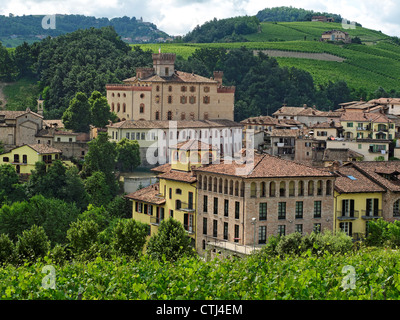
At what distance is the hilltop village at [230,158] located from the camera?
2408 inches

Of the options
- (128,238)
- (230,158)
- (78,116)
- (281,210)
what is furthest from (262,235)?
(78,116)

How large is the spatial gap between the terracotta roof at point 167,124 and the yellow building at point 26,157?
13.6 m

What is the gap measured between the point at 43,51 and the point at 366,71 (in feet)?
242

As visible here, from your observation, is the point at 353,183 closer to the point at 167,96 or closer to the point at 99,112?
the point at 99,112

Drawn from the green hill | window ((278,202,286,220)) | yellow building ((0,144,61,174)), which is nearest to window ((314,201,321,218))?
window ((278,202,286,220))

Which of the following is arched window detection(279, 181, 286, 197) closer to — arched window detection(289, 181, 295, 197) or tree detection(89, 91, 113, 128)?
arched window detection(289, 181, 295, 197)

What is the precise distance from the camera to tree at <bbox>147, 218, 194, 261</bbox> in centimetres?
5266

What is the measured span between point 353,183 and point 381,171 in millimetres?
3981

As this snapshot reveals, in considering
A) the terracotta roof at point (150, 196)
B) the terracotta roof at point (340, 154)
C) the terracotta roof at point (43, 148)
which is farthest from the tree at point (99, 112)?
the terracotta roof at point (150, 196)

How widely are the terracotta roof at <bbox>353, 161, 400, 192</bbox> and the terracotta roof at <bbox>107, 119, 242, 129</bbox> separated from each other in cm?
4142

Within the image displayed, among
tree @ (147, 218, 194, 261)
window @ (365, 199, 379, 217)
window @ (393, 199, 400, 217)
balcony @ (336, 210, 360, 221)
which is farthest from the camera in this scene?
window @ (393, 199, 400, 217)

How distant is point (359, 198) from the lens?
2522 inches

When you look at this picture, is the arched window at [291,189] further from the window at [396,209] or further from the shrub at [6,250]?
the shrub at [6,250]
